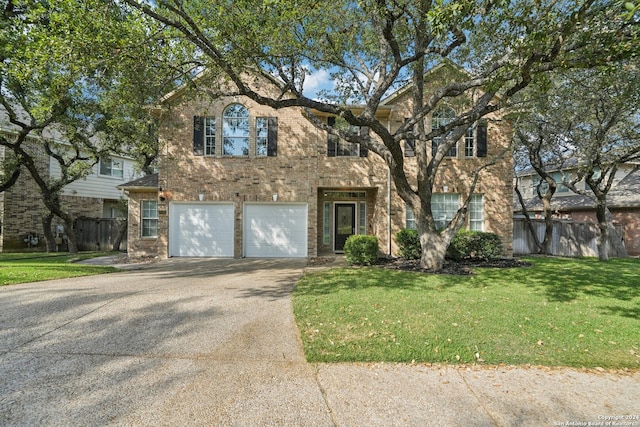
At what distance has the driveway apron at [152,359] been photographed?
244 centimetres

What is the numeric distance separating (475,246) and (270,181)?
789cm

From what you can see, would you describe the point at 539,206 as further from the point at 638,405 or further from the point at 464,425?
the point at 464,425

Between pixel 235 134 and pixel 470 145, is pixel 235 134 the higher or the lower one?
the higher one

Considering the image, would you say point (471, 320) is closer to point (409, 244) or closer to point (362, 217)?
point (409, 244)

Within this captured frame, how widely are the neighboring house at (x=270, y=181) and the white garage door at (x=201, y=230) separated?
0.04 meters

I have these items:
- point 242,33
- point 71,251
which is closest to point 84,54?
point 242,33

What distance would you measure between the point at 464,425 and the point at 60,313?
5.75m

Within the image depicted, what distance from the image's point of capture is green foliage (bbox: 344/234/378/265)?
947 centimetres

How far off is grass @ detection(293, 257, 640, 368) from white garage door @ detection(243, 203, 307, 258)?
14.0ft

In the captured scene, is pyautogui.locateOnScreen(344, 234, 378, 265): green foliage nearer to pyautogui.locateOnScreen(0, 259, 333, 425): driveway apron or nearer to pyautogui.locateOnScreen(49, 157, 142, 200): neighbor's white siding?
pyautogui.locateOnScreen(0, 259, 333, 425): driveway apron

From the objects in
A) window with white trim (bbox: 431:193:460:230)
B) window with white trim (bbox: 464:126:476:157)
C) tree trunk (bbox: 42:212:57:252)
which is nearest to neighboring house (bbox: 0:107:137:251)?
tree trunk (bbox: 42:212:57:252)

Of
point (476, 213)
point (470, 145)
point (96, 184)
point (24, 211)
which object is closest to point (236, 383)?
point (476, 213)

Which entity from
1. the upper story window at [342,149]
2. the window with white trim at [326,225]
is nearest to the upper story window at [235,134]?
the upper story window at [342,149]

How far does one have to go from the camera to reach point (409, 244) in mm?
10508
